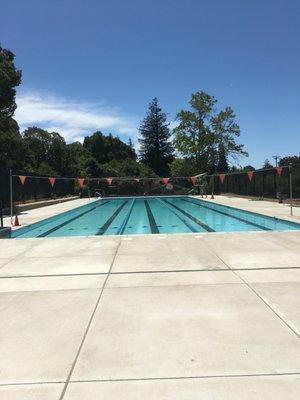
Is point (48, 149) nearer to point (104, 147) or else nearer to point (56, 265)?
point (104, 147)

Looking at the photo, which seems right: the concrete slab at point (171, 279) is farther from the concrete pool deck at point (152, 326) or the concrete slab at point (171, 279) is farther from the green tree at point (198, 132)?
the green tree at point (198, 132)

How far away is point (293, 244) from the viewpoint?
9.35 m

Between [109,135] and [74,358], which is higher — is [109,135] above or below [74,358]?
above

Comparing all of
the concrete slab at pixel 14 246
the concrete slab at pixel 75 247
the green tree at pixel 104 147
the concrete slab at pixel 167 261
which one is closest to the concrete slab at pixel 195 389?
the concrete slab at pixel 167 261

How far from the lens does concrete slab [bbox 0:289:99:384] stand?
359 cm

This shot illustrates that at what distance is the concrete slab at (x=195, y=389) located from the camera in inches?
122

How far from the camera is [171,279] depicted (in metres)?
6.54

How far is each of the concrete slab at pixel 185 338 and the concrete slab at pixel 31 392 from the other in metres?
0.23

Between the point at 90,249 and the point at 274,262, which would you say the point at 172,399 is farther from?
the point at 90,249

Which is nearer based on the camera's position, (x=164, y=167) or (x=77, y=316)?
(x=77, y=316)

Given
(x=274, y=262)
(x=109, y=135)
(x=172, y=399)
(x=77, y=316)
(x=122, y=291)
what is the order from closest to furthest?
(x=172, y=399)
(x=77, y=316)
(x=122, y=291)
(x=274, y=262)
(x=109, y=135)

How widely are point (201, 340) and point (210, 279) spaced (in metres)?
2.39

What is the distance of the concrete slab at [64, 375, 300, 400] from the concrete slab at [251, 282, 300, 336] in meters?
1.14

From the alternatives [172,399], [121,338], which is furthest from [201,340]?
[172,399]
